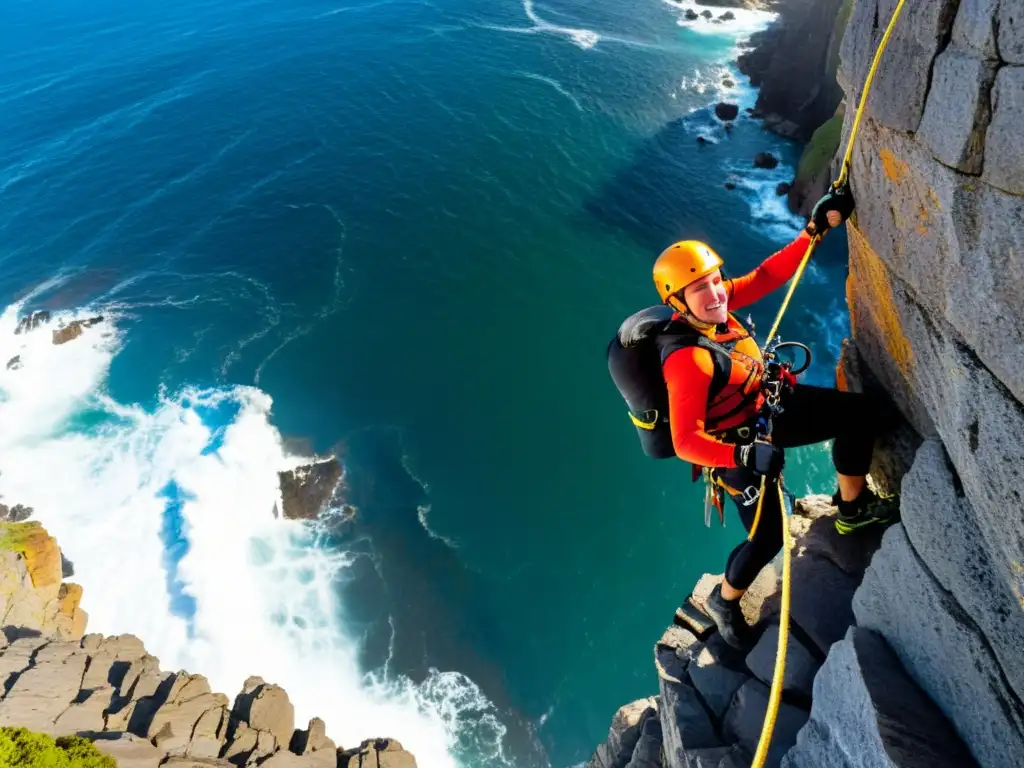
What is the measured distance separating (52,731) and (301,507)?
11.0 metres

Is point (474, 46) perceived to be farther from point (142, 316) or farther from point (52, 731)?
point (52, 731)

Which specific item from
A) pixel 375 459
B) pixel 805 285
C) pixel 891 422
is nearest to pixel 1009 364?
pixel 891 422

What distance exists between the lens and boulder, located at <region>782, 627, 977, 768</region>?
5.31 m

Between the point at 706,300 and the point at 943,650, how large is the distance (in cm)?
388

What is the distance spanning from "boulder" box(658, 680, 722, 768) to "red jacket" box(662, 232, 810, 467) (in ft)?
13.7

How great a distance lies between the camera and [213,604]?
82.3 feet

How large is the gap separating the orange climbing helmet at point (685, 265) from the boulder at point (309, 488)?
2328 cm

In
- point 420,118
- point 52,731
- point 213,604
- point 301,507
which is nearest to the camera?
point 52,731

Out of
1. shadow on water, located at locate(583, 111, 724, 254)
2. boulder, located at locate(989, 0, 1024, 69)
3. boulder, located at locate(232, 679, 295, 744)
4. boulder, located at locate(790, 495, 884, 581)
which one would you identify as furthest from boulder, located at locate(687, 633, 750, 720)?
shadow on water, located at locate(583, 111, 724, 254)

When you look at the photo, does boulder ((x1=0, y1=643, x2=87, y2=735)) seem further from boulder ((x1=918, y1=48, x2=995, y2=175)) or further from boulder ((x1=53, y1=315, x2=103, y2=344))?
boulder ((x1=918, y1=48, x2=995, y2=175))

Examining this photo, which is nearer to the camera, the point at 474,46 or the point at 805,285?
the point at 805,285

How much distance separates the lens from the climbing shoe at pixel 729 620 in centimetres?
889

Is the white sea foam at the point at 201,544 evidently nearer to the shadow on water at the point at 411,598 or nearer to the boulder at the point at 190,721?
the shadow on water at the point at 411,598

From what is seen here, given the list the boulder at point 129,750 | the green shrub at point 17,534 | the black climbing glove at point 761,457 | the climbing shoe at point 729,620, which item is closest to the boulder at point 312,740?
the boulder at point 129,750
